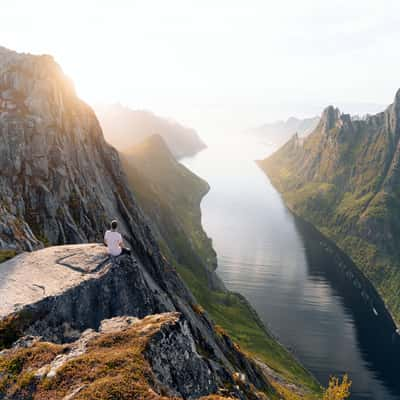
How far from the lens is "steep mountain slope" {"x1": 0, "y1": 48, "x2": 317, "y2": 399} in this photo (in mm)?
22297

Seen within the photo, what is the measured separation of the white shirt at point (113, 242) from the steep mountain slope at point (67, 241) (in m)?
0.69

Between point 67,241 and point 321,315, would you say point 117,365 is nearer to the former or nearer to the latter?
point 67,241

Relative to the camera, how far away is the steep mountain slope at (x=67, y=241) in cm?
2230

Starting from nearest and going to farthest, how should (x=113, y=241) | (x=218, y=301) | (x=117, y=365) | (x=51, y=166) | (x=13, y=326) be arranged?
(x=117, y=365) < (x=13, y=326) < (x=113, y=241) < (x=51, y=166) < (x=218, y=301)

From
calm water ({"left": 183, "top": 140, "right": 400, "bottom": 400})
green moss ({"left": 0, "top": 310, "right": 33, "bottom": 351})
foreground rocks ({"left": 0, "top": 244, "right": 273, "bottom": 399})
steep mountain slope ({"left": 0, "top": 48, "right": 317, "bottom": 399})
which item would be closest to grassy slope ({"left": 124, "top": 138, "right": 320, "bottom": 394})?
calm water ({"left": 183, "top": 140, "right": 400, "bottom": 400})

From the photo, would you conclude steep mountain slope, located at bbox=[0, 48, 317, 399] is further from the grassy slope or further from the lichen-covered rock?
the grassy slope

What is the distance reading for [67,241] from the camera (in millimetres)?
50781

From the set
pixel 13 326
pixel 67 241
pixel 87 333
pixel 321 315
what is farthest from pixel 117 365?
pixel 321 315

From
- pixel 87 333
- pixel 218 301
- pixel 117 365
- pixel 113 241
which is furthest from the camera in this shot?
pixel 218 301

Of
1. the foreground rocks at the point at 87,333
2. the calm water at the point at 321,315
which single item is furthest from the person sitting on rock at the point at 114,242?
the calm water at the point at 321,315

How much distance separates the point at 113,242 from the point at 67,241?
26.7 metres

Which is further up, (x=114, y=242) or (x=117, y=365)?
(x=114, y=242)

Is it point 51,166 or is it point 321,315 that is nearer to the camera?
point 51,166

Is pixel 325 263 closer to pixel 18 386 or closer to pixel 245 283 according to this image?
pixel 245 283
